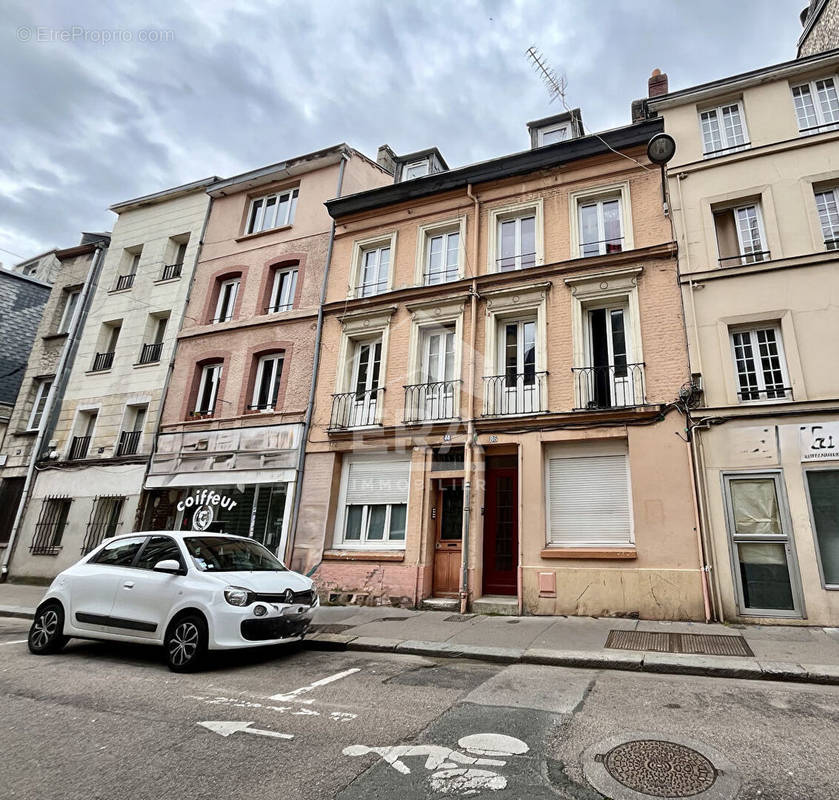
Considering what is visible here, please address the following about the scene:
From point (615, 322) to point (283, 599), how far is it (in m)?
8.33

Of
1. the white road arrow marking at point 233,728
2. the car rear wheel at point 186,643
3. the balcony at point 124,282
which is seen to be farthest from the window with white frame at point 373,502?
the balcony at point 124,282

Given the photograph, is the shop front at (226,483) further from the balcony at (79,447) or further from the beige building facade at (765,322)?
the beige building facade at (765,322)

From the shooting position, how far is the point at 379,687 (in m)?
5.18

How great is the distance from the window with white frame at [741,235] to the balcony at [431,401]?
5923mm

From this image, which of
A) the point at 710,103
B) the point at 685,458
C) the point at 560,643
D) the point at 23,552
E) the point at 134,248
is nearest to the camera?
the point at 560,643

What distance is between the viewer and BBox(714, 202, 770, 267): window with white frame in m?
9.81

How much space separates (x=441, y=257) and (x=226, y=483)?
7.89 m

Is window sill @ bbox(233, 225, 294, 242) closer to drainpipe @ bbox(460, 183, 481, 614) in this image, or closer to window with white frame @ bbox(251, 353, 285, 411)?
window with white frame @ bbox(251, 353, 285, 411)

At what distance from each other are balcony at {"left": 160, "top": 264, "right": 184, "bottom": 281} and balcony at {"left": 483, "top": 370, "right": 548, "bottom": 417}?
11.5m

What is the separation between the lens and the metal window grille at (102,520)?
14.2 m

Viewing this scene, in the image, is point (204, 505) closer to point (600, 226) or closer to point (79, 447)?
point (79, 447)

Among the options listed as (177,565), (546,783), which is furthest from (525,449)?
(546,783)

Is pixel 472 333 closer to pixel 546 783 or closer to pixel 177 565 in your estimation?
pixel 177 565

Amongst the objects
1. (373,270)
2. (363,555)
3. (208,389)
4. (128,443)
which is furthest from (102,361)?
(363,555)
